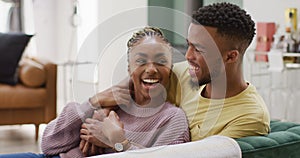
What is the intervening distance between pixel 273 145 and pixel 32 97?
293cm

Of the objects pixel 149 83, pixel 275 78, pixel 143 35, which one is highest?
pixel 143 35

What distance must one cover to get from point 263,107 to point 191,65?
0.23 m

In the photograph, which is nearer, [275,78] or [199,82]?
[199,82]

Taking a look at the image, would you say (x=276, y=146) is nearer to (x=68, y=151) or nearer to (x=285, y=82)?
(x=68, y=151)

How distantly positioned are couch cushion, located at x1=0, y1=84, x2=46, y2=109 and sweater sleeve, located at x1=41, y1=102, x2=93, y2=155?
2361 millimetres

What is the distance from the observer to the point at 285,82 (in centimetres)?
408

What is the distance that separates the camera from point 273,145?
1.28 meters

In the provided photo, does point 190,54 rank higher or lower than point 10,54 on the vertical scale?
higher

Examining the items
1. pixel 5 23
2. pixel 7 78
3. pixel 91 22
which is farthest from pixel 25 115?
pixel 5 23

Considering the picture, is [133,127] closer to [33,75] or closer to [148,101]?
[148,101]

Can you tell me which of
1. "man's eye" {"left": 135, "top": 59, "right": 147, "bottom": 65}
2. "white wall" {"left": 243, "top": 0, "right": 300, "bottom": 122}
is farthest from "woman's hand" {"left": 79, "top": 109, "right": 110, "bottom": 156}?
"white wall" {"left": 243, "top": 0, "right": 300, "bottom": 122}

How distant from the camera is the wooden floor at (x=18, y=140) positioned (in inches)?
146

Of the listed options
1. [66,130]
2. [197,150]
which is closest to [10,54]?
[66,130]

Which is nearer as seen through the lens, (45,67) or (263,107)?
(263,107)
